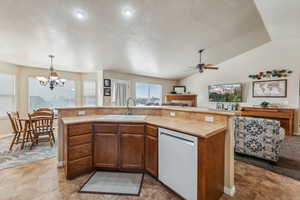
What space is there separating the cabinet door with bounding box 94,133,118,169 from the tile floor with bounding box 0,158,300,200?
0.35m

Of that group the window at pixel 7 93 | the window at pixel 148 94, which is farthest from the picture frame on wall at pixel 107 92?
the window at pixel 7 93

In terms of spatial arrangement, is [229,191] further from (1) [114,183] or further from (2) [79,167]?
(2) [79,167]

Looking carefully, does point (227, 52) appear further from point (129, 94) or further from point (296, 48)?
point (129, 94)

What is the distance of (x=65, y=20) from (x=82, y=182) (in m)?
2.93

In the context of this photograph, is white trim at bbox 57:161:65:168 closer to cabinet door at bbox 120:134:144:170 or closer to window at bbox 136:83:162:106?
cabinet door at bbox 120:134:144:170

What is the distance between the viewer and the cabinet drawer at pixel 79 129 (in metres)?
2.08

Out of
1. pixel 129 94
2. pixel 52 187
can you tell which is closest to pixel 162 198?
pixel 52 187

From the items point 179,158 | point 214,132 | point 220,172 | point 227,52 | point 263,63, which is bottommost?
point 220,172

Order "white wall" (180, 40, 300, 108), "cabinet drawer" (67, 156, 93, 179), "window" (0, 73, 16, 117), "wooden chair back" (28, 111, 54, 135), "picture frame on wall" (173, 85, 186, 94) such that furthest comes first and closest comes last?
"picture frame on wall" (173, 85, 186, 94)
"white wall" (180, 40, 300, 108)
"window" (0, 73, 16, 117)
"wooden chair back" (28, 111, 54, 135)
"cabinet drawer" (67, 156, 93, 179)

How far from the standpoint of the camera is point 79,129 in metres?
2.16

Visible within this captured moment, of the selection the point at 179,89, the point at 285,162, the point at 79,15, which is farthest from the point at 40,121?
the point at 179,89

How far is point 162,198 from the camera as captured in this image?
5.71ft

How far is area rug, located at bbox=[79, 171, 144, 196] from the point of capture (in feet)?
6.14

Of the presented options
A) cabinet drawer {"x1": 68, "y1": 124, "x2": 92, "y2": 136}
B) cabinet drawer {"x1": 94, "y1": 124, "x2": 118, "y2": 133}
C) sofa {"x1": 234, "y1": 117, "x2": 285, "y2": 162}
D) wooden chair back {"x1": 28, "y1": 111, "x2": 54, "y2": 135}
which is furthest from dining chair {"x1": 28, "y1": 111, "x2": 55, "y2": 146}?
sofa {"x1": 234, "y1": 117, "x2": 285, "y2": 162}
